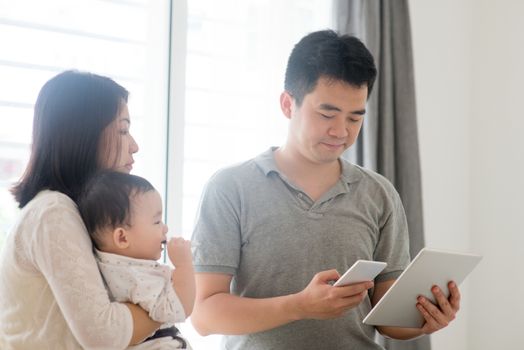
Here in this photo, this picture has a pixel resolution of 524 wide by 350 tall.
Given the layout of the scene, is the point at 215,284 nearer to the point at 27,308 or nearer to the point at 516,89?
the point at 27,308

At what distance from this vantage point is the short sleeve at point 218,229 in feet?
5.74

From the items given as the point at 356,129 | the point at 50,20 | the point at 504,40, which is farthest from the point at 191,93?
the point at 504,40

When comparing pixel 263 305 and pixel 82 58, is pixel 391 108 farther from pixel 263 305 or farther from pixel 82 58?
pixel 263 305

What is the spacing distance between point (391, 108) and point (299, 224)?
3.89ft

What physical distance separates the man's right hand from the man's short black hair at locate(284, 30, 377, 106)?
56 cm

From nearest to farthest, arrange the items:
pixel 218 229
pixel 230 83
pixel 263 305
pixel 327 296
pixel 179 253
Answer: pixel 179 253
pixel 327 296
pixel 263 305
pixel 218 229
pixel 230 83

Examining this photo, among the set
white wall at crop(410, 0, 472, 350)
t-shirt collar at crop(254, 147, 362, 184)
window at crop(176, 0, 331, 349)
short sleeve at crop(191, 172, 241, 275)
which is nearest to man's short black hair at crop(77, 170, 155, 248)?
short sleeve at crop(191, 172, 241, 275)

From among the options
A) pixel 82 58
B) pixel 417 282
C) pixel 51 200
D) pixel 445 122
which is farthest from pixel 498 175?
pixel 51 200

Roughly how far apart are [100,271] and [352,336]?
83cm

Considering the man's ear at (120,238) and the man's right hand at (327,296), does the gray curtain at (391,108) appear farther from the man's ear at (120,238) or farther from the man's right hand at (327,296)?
the man's ear at (120,238)

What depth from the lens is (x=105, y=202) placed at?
1.30 m

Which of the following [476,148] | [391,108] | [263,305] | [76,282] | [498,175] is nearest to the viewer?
[76,282]

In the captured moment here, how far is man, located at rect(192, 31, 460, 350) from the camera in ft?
5.75

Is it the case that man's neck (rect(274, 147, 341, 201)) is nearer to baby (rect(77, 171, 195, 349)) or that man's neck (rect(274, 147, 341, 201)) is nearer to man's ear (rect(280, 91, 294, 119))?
man's ear (rect(280, 91, 294, 119))
